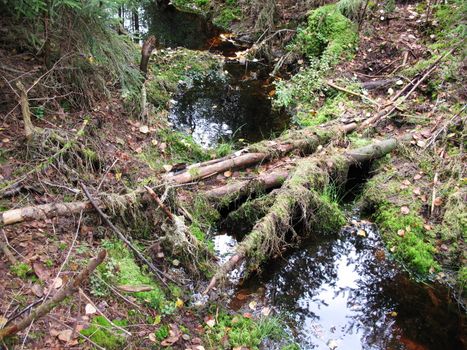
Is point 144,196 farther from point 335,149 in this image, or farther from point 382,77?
point 382,77

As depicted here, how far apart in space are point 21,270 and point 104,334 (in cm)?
93

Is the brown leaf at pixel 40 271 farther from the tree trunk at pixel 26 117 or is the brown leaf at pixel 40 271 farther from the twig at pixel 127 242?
the tree trunk at pixel 26 117

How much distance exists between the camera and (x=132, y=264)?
4.30 metres

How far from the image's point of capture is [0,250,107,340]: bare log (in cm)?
225

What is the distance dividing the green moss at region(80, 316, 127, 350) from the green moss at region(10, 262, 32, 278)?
72 centimetres

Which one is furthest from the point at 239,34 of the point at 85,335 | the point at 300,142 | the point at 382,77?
the point at 85,335

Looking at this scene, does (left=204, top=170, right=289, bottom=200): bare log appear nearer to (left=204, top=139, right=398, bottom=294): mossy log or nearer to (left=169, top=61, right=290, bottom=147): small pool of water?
(left=204, top=139, right=398, bottom=294): mossy log

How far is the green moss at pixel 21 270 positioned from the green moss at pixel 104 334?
0.72m

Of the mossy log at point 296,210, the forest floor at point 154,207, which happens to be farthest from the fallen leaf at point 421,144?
the mossy log at point 296,210

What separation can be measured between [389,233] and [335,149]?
5.35ft

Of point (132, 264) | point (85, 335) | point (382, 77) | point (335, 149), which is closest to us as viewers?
point (85, 335)

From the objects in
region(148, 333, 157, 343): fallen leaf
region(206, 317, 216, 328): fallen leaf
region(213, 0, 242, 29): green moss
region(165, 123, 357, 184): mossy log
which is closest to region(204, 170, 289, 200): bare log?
region(165, 123, 357, 184): mossy log

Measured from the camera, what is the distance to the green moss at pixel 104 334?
10.9ft

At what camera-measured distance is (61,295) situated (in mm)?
2389
